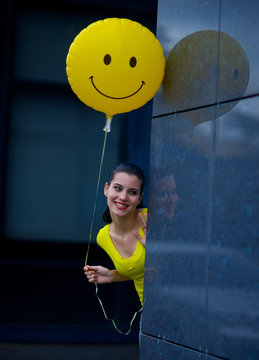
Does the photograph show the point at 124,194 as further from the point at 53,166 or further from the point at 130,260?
the point at 53,166

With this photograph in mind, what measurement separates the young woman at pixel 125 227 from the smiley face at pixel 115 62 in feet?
2.04

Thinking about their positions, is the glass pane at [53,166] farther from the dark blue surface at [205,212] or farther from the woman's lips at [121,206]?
the dark blue surface at [205,212]

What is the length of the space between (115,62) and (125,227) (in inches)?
50.3

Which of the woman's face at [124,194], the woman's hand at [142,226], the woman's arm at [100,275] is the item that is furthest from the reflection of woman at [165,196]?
the woman's arm at [100,275]

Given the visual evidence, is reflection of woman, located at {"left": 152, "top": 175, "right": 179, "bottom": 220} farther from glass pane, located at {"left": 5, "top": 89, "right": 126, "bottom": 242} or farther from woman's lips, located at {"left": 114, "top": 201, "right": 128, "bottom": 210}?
glass pane, located at {"left": 5, "top": 89, "right": 126, "bottom": 242}

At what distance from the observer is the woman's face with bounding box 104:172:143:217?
11.6ft

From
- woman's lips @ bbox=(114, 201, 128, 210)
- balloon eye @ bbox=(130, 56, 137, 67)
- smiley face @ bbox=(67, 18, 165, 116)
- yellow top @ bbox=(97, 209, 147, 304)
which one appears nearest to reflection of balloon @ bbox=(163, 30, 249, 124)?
smiley face @ bbox=(67, 18, 165, 116)

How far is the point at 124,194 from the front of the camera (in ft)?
11.6

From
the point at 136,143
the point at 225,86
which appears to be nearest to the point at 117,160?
the point at 136,143

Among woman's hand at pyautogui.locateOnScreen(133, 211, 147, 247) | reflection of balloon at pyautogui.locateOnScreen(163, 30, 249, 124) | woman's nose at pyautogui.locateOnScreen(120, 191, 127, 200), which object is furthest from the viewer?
woman's hand at pyautogui.locateOnScreen(133, 211, 147, 247)

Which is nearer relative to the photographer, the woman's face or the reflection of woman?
the reflection of woman

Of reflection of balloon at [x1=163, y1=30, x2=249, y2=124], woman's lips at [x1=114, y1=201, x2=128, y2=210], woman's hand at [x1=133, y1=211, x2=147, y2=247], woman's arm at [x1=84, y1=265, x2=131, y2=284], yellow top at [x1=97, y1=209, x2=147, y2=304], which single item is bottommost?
woman's arm at [x1=84, y1=265, x2=131, y2=284]

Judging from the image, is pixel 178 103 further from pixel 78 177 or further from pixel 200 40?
pixel 78 177

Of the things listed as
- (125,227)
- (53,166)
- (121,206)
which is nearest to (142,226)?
(125,227)
